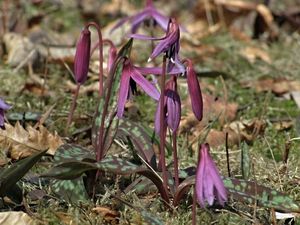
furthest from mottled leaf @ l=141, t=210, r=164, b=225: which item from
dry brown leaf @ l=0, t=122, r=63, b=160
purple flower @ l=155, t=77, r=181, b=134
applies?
dry brown leaf @ l=0, t=122, r=63, b=160

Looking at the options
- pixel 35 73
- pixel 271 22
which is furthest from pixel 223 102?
pixel 271 22

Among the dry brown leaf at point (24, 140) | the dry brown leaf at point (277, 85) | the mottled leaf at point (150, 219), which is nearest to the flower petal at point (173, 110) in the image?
the mottled leaf at point (150, 219)

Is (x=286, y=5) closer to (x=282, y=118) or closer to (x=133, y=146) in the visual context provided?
(x=282, y=118)

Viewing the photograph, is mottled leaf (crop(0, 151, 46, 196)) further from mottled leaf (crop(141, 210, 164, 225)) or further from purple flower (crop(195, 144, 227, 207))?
purple flower (crop(195, 144, 227, 207))

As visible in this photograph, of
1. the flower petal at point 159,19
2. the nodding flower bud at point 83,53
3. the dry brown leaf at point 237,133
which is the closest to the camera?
the nodding flower bud at point 83,53

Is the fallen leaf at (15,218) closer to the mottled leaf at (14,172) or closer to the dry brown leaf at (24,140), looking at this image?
the mottled leaf at (14,172)

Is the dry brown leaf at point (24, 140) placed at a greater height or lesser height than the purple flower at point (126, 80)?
lesser
